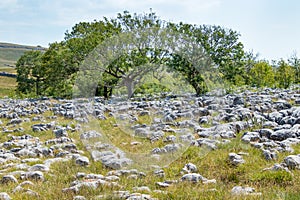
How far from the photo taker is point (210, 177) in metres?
7.08

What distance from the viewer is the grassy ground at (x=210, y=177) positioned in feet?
19.3

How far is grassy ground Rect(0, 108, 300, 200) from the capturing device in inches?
232

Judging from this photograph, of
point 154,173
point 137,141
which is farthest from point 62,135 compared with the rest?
point 154,173

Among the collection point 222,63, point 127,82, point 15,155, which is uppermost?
point 222,63

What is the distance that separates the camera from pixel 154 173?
7.54 m

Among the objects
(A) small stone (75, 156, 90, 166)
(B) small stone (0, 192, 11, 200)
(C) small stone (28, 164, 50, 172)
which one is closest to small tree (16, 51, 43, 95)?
(A) small stone (75, 156, 90, 166)

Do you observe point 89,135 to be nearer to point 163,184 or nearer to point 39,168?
point 39,168

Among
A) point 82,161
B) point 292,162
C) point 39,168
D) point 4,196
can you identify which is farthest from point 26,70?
point 292,162

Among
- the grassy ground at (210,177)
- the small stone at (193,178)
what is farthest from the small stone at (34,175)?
the small stone at (193,178)

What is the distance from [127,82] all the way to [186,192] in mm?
19940

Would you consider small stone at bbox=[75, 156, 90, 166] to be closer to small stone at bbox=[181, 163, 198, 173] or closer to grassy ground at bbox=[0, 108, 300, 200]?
grassy ground at bbox=[0, 108, 300, 200]

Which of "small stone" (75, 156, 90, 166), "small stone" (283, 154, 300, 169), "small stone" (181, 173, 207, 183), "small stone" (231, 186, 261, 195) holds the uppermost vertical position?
"small stone" (283, 154, 300, 169)

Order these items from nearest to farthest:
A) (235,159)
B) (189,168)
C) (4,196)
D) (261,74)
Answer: (4,196)
(189,168)
(235,159)
(261,74)

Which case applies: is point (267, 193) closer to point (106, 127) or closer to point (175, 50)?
point (106, 127)
